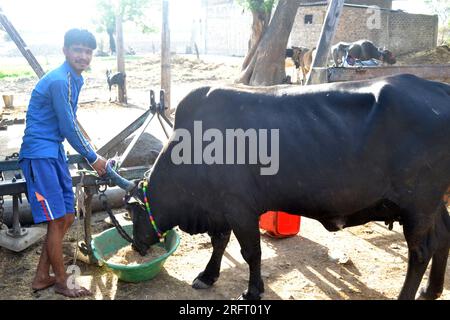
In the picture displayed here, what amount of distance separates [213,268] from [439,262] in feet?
6.45

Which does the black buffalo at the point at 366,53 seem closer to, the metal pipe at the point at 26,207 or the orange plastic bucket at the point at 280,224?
the orange plastic bucket at the point at 280,224

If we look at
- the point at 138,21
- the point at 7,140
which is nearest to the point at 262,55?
the point at 7,140

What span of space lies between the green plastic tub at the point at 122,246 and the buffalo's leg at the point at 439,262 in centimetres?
224

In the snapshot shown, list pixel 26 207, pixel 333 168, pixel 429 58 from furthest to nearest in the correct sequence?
pixel 429 58 < pixel 26 207 < pixel 333 168

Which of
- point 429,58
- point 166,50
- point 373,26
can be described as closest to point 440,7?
point 373,26

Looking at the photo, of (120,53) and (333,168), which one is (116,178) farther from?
(120,53)

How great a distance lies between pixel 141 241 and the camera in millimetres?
4086

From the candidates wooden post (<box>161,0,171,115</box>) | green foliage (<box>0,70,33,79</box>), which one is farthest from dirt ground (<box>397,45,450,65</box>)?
green foliage (<box>0,70,33,79</box>)

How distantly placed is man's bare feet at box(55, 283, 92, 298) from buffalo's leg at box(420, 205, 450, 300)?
2.94 metres

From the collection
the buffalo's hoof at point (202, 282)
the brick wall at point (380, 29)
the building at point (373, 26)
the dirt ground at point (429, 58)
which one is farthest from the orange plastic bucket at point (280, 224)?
the brick wall at point (380, 29)

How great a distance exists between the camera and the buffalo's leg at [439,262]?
12.1 feet

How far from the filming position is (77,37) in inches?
140

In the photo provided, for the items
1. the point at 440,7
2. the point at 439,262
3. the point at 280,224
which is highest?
the point at 440,7
